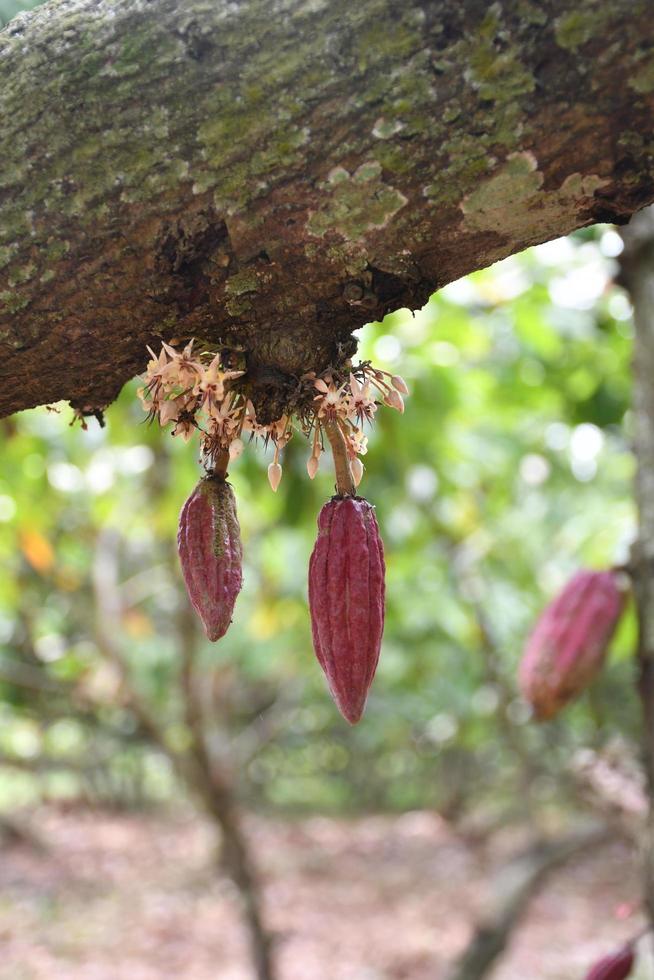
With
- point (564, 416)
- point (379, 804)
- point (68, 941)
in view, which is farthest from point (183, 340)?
point (379, 804)

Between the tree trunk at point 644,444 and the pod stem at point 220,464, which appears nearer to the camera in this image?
the pod stem at point 220,464

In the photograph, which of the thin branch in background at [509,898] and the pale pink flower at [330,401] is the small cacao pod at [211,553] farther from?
the thin branch in background at [509,898]

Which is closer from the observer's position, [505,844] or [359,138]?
[359,138]

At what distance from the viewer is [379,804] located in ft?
36.2

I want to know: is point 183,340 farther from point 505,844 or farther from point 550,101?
point 505,844

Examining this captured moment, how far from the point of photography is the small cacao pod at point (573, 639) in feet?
5.82

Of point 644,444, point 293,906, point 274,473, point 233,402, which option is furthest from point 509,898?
point 293,906

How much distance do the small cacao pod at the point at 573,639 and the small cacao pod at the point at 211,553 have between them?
112 cm

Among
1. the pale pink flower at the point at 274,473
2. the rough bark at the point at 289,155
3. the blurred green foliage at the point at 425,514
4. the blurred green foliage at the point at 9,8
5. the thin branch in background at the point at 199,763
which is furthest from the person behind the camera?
the thin branch in background at the point at 199,763

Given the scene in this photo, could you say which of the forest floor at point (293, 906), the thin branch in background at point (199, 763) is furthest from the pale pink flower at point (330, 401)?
the forest floor at point (293, 906)

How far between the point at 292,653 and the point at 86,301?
4.99 meters

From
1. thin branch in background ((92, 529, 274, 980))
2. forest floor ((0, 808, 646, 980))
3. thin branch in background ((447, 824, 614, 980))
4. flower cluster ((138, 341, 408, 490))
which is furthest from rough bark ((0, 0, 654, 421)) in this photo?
forest floor ((0, 808, 646, 980))

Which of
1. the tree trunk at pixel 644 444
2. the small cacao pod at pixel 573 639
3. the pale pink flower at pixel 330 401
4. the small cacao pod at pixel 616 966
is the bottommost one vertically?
the small cacao pod at pixel 616 966

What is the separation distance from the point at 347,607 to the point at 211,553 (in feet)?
0.42
